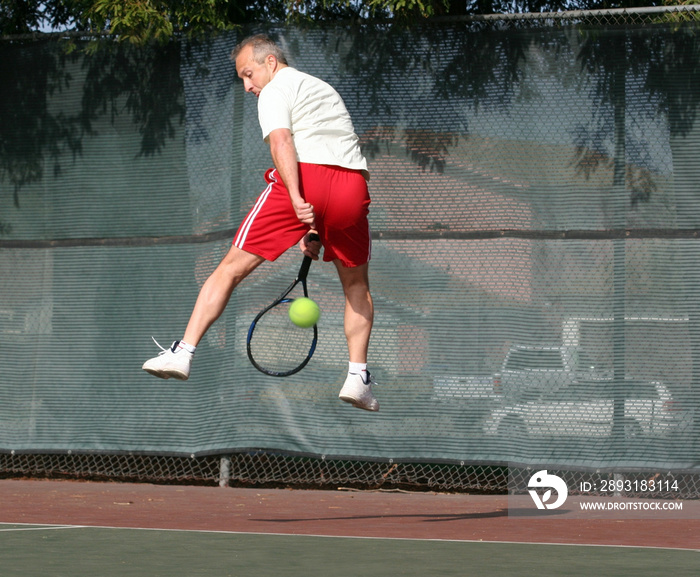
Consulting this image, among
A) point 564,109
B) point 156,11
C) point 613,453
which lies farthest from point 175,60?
point 613,453

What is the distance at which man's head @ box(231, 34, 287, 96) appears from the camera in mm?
5078

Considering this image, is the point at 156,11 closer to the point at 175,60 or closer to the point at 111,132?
the point at 175,60

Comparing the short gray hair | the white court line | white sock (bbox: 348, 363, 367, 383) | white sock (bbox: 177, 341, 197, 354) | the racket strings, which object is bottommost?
the white court line

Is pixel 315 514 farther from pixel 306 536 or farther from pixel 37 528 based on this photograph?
pixel 37 528

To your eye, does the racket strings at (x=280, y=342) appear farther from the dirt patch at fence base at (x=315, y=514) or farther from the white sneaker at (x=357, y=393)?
the white sneaker at (x=357, y=393)

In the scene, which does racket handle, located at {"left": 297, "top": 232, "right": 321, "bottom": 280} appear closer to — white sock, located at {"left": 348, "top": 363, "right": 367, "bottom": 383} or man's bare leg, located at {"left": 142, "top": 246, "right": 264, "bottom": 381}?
man's bare leg, located at {"left": 142, "top": 246, "right": 264, "bottom": 381}

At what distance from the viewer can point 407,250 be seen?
21.4 feet

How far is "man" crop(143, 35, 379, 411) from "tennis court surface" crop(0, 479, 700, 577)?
73cm

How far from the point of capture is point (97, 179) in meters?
Answer: 7.11

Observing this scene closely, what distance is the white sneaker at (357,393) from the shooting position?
512 cm

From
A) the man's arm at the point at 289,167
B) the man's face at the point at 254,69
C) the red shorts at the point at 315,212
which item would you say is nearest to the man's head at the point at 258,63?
the man's face at the point at 254,69

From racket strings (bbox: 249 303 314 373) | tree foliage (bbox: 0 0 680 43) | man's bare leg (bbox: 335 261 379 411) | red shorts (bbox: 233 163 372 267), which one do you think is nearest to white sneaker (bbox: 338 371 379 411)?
man's bare leg (bbox: 335 261 379 411)

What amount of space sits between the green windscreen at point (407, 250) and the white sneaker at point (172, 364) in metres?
1.80

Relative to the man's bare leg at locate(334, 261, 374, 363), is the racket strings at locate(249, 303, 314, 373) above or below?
below
